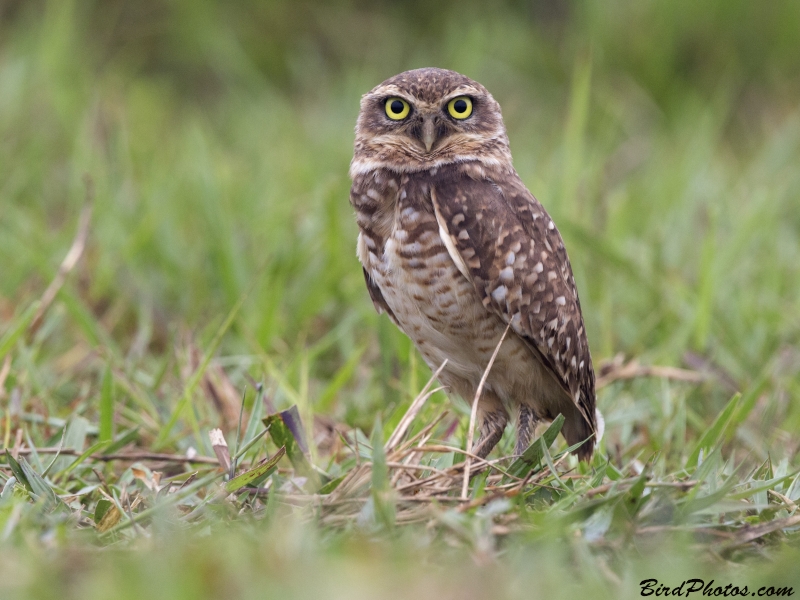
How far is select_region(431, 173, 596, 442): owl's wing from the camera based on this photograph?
2.91m

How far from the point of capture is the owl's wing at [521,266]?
291 cm

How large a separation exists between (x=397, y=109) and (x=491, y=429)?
110 cm

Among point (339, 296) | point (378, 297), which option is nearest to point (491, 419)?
point (378, 297)

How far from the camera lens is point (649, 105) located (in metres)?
7.42

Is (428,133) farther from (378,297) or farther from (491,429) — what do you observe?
(491,429)

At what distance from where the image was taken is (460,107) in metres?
3.26

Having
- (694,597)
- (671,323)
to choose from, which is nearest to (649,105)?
(671,323)

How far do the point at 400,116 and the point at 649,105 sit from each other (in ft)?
15.4

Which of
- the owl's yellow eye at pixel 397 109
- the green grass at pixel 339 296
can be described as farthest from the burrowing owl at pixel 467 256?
the green grass at pixel 339 296

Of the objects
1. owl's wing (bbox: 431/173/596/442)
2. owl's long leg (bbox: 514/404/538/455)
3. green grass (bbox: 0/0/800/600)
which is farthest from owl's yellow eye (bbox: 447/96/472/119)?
owl's long leg (bbox: 514/404/538/455)

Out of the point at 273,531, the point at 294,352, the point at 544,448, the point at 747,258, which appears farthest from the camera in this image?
the point at 747,258

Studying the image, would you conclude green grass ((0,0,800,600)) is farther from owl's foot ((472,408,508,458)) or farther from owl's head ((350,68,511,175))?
owl's head ((350,68,511,175))

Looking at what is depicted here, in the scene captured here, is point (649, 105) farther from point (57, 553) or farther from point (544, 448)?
point (57, 553)

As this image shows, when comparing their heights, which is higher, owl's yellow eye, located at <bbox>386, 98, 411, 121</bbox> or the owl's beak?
owl's yellow eye, located at <bbox>386, 98, 411, 121</bbox>
